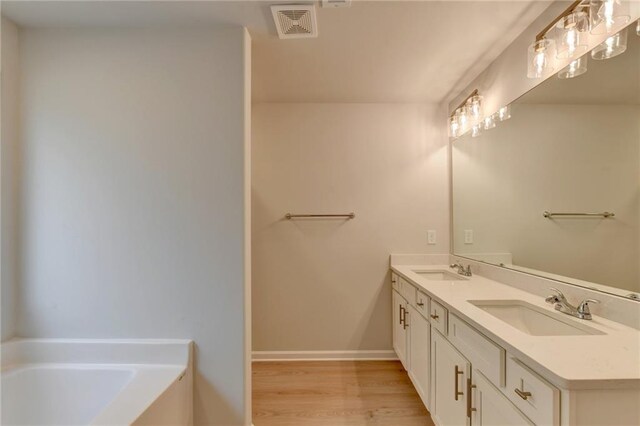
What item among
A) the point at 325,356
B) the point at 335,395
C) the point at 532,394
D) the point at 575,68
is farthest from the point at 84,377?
the point at 575,68

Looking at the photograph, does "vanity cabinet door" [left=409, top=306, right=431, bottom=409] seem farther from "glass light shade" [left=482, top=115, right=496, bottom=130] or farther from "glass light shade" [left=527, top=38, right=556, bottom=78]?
"glass light shade" [left=527, top=38, right=556, bottom=78]

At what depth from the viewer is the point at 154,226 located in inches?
63.1

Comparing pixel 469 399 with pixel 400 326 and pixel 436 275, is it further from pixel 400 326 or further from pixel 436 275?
pixel 436 275

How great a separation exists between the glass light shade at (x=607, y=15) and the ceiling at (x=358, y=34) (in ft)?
1.13

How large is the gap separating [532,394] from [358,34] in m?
1.86

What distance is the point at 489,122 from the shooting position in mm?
2039

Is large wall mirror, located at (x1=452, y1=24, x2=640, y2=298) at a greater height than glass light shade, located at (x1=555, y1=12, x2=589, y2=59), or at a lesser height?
lesser

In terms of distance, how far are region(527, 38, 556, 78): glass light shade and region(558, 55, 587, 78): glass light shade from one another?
0.38ft

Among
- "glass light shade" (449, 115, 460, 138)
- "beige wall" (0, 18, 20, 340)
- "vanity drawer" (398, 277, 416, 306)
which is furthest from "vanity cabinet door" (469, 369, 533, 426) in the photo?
"beige wall" (0, 18, 20, 340)

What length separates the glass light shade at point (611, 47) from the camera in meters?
1.14

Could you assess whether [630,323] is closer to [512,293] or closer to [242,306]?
[512,293]

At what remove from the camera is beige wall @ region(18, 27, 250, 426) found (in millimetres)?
1594

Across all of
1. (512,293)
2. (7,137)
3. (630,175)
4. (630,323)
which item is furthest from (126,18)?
(630,323)

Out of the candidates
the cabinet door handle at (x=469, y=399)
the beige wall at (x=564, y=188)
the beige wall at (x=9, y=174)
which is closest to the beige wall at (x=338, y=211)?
the beige wall at (x=564, y=188)
